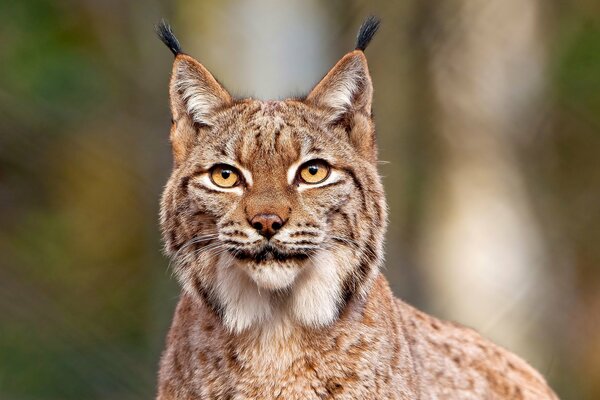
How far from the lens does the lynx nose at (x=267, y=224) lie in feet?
13.4

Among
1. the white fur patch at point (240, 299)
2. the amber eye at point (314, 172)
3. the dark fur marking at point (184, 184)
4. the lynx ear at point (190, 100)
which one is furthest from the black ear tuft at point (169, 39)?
the white fur patch at point (240, 299)

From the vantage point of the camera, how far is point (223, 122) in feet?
15.3

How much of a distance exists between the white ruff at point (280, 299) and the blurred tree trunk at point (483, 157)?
19.4ft

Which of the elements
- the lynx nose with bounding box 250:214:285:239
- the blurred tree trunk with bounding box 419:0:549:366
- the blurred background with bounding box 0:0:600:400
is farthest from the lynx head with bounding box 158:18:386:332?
the blurred tree trunk with bounding box 419:0:549:366

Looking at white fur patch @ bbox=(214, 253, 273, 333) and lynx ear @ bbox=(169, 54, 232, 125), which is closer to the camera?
white fur patch @ bbox=(214, 253, 273, 333)

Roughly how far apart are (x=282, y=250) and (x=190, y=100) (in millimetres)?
927

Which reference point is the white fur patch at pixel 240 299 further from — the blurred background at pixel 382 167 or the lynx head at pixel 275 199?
the blurred background at pixel 382 167

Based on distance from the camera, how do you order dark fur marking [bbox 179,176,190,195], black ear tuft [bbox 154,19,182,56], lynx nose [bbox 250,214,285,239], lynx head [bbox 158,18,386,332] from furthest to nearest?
1. black ear tuft [bbox 154,19,182,56]
2. dark fur marking [bbox 179,176,190,195]
3. lynx head [bbox 158,18,386,332]
4. lynx nose [bbox 250,214,285,239]

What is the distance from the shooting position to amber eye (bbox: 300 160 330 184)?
14.4 feet

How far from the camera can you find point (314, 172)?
4.42 metres

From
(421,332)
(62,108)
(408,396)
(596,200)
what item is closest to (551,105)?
(596,200)

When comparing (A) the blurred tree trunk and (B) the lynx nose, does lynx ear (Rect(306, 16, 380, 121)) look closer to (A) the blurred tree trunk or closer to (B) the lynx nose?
(B) the lynx nose

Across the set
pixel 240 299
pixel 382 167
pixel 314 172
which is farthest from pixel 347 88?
pixel 382 167

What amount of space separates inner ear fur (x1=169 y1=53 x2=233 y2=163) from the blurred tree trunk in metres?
5.84
